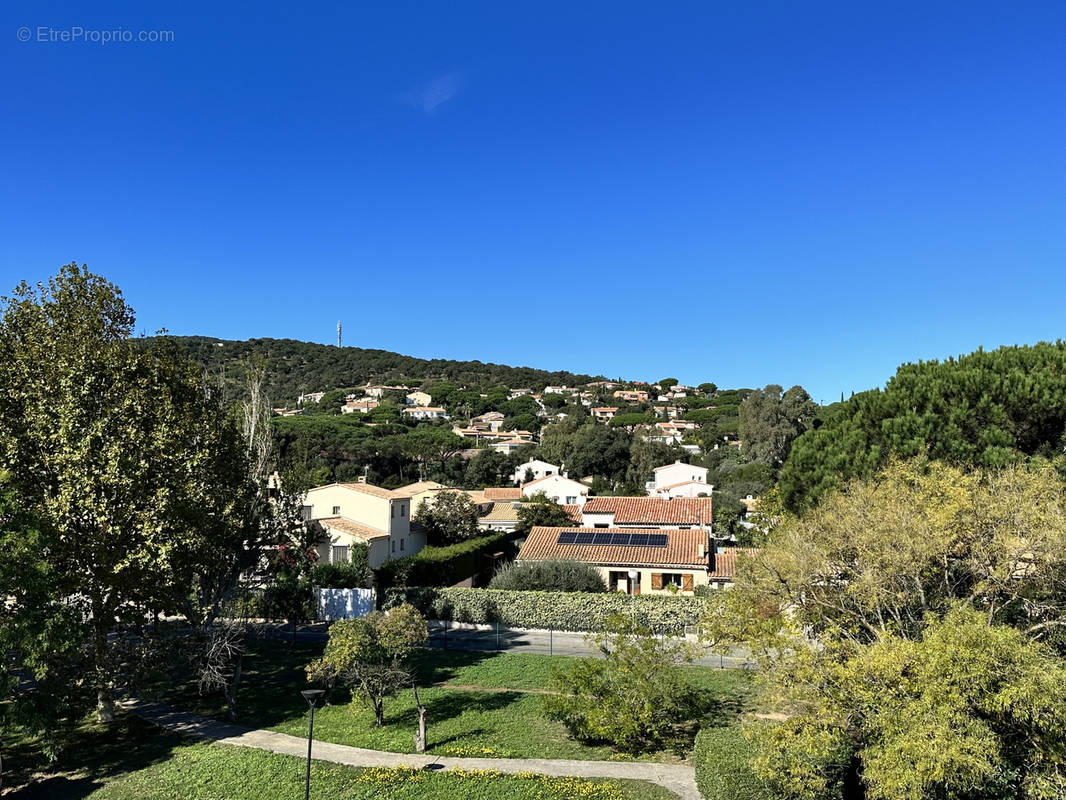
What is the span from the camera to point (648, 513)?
41.7 metres

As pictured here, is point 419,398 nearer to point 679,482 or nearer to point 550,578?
point 679,482

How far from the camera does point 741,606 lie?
582 inches

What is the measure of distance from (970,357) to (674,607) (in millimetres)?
14673

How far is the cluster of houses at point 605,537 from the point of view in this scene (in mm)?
33594

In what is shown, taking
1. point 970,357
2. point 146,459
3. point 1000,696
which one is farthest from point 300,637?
point 970,357

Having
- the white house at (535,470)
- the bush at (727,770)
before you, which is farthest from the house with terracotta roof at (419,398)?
the bush at (727,770)

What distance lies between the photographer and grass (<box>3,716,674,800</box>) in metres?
12.9

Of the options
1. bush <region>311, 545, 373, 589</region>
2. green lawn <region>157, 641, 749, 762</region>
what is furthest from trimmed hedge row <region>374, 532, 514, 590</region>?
green lawn <region>157, 641, 749, 762</region>

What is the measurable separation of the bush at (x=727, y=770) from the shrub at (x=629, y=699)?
6.53ft

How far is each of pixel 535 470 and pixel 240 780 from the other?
71.2 m

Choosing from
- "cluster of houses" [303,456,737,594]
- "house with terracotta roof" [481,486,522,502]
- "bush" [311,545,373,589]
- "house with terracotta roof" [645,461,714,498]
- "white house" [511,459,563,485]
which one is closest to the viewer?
"bush" [311,545,373,589]

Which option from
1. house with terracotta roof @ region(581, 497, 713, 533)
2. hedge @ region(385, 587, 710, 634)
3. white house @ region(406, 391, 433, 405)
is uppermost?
white house @ region(406, 391, 433, 405)

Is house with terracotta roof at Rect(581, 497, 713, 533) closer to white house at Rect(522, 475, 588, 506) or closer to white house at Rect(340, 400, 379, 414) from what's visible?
white house at Rect(522, 475, 588, 506)

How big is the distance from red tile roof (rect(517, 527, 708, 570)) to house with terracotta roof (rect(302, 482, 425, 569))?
339 inches
